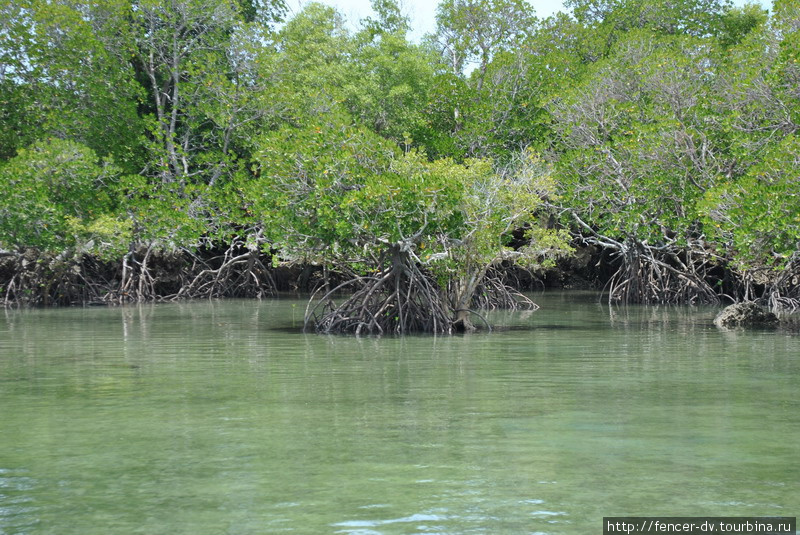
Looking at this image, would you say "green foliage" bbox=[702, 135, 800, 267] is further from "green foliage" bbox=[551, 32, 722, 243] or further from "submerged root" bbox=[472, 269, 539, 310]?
"submerged root" bbox=[472, 269, 539, 310]

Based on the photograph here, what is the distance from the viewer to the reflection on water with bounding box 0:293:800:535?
5.14 metres

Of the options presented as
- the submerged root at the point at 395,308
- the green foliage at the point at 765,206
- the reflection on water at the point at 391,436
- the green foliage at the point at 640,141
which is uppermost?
the green foliage at the point at 640,141

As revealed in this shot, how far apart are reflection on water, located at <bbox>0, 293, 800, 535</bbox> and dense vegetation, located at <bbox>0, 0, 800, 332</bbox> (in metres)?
2.53

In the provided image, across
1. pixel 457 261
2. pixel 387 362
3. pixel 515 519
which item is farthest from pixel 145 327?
pixel 515 519

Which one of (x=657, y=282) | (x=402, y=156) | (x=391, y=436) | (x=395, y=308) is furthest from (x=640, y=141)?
(x=391, y=436)

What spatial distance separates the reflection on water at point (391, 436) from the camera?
514 centimetres

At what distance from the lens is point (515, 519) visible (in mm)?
5000

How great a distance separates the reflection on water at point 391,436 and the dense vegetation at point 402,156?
8.30ft

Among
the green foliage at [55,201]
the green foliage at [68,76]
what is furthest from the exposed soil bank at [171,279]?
the green foliage at [68,76]

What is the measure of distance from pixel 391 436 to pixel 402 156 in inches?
349

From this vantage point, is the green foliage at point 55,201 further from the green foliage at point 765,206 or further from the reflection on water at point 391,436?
the green foliage at point 765,206

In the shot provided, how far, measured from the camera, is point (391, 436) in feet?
22.9

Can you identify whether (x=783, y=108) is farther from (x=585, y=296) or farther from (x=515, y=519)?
(x=515, y=519)

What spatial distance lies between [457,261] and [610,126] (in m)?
8.35
